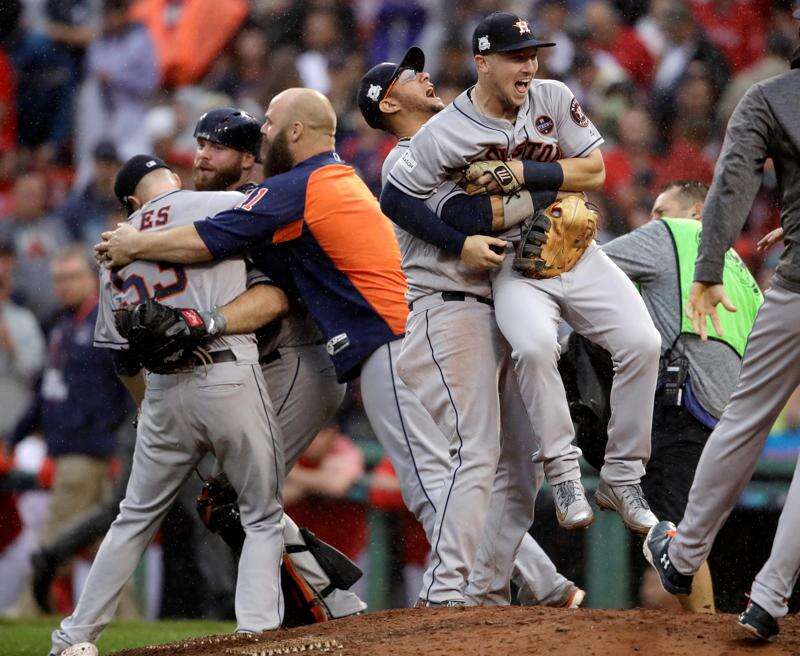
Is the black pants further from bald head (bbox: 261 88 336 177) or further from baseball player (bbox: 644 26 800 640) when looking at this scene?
bald head (bbox: 261 88 336 177)

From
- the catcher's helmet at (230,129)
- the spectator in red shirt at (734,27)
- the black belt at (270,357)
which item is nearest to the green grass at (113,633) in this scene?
the black belt at (270,357)

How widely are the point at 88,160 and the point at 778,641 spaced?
8.45 m

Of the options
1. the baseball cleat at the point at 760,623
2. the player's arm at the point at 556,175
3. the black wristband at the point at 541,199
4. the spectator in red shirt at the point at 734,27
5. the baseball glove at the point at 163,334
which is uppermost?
the spectator in red shirt at the point at 734,27

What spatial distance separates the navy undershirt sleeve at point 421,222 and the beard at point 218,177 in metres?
1.35

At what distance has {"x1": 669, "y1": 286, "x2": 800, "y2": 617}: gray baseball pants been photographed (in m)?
3.70

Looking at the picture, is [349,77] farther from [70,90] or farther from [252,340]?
[252,340]

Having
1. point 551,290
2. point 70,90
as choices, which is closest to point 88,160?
point 70,90

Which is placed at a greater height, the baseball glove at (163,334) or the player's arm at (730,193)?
the player's arm at (730,193)

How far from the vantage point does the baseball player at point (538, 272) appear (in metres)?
4.46

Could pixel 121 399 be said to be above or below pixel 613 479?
below

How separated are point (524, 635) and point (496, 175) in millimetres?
1559

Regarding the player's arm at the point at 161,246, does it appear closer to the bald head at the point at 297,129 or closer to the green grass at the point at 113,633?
the bald head at the point at 297,129

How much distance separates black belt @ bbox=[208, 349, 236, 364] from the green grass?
6.11ft

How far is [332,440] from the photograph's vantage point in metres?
7.95
